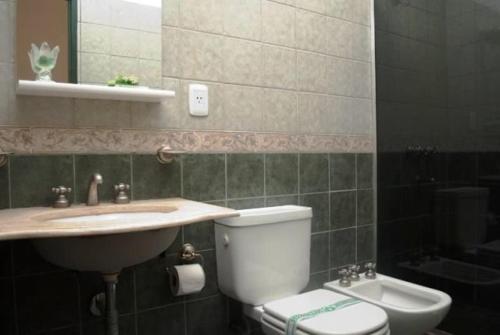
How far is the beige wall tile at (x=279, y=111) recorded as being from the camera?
5.91ft

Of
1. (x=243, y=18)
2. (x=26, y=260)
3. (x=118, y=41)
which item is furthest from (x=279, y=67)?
(x=26, y=260)

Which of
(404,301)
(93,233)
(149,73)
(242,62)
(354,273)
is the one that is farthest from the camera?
(354,273)

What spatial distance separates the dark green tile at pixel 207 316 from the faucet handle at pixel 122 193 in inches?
20.8

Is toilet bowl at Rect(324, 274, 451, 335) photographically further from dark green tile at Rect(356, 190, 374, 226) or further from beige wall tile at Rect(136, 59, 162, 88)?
beige wall tile at Rect(136, 59, 162, 88)

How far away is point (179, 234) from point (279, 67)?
93cm

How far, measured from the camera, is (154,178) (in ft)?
4.88

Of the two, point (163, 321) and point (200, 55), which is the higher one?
point (200, 55)

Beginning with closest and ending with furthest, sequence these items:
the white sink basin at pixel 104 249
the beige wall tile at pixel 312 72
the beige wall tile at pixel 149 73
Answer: the white sink basin at pixel 104 249, the beige wall tile at pixel 149 73, the beige wall tile at pixel 312 72

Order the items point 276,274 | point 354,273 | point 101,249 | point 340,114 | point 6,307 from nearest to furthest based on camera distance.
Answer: point 101,249, point 6,307, point 276,274, point 354,273, point 340,114

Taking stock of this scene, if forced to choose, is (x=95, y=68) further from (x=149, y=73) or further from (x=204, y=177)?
(x=204, y=177)

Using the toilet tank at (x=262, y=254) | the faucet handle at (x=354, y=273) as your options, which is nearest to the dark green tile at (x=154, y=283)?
the toilet tank at (x=262, y=254)

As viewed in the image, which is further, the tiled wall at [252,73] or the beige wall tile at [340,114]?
the beige wall tile at [340,114]

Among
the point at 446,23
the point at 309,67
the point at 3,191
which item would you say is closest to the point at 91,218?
the point at 3,191

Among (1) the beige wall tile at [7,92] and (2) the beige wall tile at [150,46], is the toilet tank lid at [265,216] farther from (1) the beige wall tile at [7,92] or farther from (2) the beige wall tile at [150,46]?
(1) the beige wall tile at [7,92]
